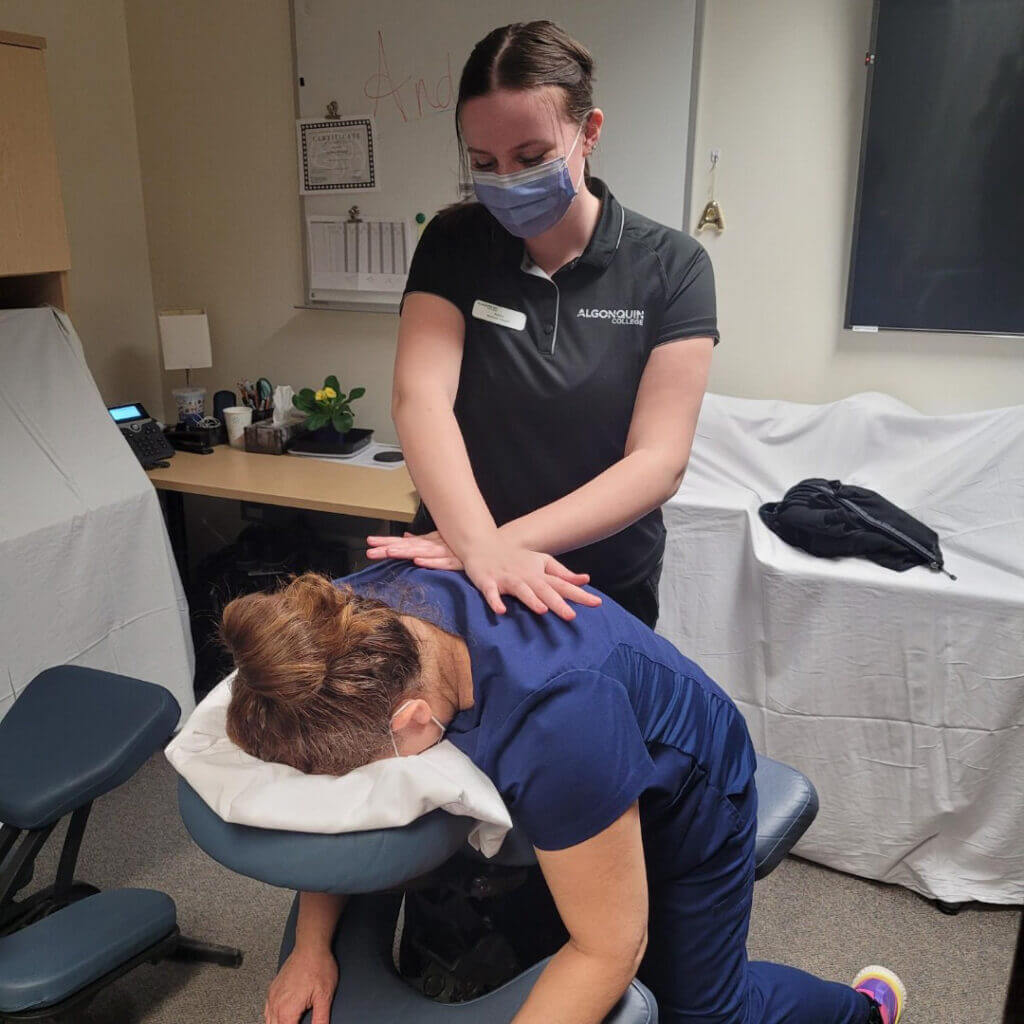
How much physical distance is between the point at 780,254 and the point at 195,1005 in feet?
7.40

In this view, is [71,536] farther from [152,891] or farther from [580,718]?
[580,718]

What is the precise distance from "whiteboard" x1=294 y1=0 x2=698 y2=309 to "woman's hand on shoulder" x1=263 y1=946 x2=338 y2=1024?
210 cm

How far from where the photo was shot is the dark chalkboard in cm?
212

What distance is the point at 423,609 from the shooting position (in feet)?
3.21

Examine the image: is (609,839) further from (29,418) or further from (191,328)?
(191,328)

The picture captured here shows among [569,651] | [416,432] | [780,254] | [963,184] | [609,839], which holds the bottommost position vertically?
[609,839]

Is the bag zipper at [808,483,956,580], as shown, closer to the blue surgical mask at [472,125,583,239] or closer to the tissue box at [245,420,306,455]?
the blue surgical mask at [472,125,583,239]

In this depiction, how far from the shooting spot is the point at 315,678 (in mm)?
852

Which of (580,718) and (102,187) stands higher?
(102,187)

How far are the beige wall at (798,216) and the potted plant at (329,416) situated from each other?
118cm

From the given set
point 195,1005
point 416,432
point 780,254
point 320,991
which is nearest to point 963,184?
point 780,254

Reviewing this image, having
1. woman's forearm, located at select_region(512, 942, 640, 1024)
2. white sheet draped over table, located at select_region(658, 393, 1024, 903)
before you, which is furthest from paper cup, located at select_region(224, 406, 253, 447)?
woman's forearm, located at select_region(512, 942, 640, 1024)

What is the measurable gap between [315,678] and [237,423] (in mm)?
2255

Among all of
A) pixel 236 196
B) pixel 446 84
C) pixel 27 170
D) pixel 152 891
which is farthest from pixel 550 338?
pixel 236 196
